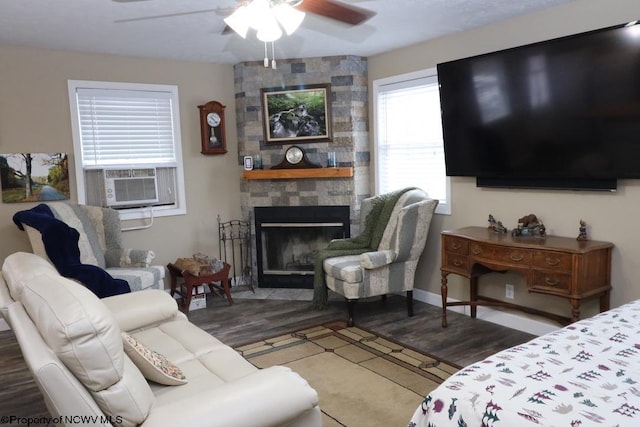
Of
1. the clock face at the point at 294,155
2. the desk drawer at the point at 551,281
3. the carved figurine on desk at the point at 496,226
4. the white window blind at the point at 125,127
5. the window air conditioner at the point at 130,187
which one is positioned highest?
the white window blind at the point at 125,127

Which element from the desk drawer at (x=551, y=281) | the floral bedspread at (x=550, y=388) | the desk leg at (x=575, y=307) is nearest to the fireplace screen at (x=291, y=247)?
the desk drawer at (x=551, y=281)

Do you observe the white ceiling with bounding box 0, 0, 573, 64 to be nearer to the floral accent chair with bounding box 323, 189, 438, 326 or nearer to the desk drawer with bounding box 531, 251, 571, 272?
the floral accent chair with bounding box 323, 189, 438, 326

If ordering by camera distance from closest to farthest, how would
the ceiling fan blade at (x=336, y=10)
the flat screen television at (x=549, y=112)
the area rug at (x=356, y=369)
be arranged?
1. the ceiling fan blade at (x=336, y=10)
2. the area rug at (x=356, y=369)
3. the flat screen television at (x=549, y=112)

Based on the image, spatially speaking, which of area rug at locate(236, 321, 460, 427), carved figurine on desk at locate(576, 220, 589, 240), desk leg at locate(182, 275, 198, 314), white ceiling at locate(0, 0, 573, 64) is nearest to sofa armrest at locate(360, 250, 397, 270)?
area rug at locate(236, 321, 460, 427)

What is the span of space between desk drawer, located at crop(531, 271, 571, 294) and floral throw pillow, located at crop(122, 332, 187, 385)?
232 centimetres

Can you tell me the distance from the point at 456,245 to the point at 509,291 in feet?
2.07

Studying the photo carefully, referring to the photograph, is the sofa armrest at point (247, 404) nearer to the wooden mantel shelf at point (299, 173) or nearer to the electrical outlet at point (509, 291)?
the electrical outlet at point (509, 291)

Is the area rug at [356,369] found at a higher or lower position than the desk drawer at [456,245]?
lower

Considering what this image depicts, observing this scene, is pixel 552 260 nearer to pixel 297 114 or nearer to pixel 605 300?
pixel 605 300

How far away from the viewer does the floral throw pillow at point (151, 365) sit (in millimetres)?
1860

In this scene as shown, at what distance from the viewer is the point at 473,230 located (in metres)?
3.97

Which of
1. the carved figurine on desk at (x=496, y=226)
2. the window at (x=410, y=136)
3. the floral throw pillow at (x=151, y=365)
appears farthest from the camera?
the window at (x=410, y=136)

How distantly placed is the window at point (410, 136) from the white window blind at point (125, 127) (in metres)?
2.11

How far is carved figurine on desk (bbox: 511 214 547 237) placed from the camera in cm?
361
